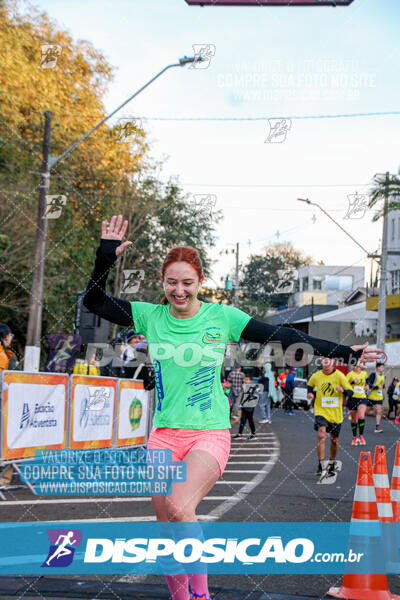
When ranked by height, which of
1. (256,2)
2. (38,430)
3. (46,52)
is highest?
(46,52)

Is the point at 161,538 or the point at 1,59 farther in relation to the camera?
the point at 1,59

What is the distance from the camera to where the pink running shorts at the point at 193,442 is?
376 cm

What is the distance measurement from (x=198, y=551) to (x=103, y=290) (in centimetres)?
143

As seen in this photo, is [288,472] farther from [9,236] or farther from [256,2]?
[9,236]

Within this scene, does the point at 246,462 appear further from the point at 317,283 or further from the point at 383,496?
the point at 317,283

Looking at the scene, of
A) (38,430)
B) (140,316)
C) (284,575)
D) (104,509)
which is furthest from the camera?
(38,430)

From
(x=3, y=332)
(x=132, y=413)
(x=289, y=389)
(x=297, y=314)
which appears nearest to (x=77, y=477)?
(x=132, y=413)

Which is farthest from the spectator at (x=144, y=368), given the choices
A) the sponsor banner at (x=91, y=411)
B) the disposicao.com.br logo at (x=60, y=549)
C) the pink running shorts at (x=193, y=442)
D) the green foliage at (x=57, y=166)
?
the green foliage at (x=57, y=166)

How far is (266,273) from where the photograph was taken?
215 feet

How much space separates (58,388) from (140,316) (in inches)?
232

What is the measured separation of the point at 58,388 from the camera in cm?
977

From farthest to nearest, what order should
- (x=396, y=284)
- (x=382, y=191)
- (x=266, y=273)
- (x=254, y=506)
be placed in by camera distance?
1. (x=266, y=273)
2. (x=396, y=284)
3. (x=382, y=191)
4. (x=254, y=506)

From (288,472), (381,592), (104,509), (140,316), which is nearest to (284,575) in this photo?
(381,592)

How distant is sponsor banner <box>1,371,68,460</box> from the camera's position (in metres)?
8.70
